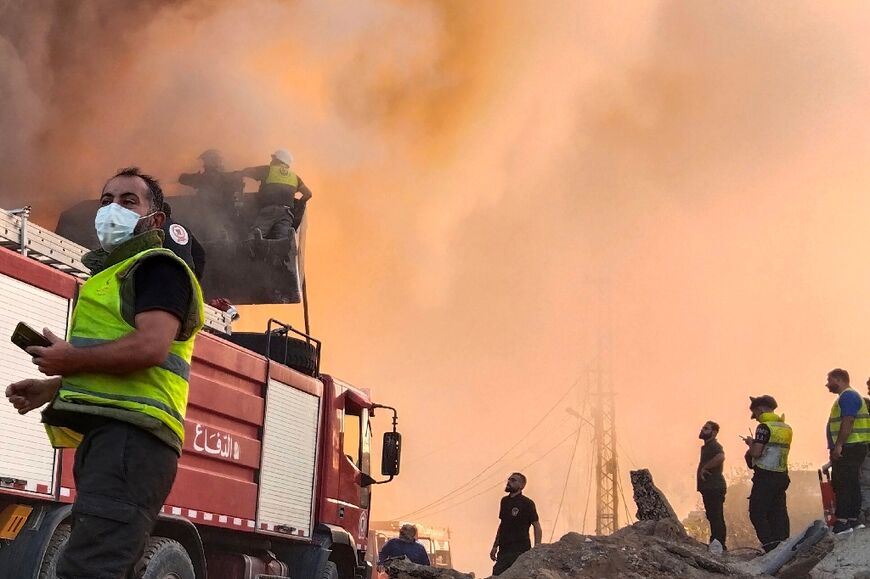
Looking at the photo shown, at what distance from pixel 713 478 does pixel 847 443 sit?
4.70 ft

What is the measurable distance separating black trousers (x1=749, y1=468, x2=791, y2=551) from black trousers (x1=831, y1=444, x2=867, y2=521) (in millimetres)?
524

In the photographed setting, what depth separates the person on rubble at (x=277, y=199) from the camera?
432 inches

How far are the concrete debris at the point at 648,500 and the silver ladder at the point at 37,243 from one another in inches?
238

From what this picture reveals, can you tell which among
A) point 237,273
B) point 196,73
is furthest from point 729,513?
point 237,273

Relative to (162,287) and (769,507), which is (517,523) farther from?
(162,287)

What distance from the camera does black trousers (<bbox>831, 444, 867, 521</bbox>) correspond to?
9930 mm

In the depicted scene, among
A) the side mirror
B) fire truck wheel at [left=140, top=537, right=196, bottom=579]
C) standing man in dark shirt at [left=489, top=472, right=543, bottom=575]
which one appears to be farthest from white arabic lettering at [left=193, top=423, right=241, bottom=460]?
standing man in dark shirt at [left=489, top=472, right=543, bottom=575]

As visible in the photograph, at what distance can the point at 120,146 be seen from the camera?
14.4 m

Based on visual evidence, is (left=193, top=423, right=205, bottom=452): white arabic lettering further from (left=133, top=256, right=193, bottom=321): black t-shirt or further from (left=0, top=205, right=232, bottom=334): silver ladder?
(left=133, top=256, right=193, bottom=321): black t-shirt

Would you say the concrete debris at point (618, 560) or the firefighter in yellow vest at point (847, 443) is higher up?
the firefighter in yellow vest at point (847, 443)

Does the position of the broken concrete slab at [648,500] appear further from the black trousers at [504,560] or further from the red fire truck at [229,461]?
the red fire truck at [229,461]

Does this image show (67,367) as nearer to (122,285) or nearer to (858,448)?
(122,285)

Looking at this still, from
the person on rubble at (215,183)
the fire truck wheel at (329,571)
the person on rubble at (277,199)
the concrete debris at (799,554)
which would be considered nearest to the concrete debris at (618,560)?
the concrete debris at (799,554)

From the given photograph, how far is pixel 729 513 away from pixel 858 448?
44.3 m
